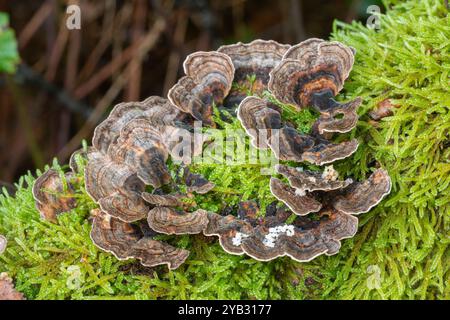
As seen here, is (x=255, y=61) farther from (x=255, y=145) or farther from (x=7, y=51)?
(x=7, y=51)

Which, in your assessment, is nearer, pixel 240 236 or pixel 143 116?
pixel 240 236

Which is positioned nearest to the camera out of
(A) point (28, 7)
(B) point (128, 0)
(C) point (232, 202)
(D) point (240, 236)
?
(D) point (240, 236)

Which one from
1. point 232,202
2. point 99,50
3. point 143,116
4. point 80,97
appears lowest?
point 232,202

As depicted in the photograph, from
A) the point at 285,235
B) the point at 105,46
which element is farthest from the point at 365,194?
the point at 105,46

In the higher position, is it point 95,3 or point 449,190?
point 95,3

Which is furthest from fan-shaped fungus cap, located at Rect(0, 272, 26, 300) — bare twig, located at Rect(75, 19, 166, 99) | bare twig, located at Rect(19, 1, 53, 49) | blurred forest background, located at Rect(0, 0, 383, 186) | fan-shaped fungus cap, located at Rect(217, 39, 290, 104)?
bare twig, located at Rect(19, 1, 53, 49)

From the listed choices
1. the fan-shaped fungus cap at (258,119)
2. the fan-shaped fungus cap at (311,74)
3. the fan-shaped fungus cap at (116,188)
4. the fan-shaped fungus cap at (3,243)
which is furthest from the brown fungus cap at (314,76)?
the fan-shaped fungus cap at (3,243)

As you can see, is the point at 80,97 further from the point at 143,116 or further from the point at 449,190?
the point at 449,190

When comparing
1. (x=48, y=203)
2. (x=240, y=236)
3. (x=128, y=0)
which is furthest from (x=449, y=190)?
(x=128, y=0)
